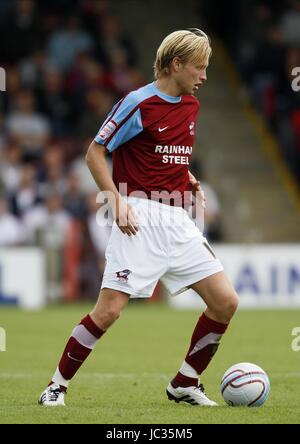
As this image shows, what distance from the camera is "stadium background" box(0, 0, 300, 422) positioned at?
16672 mm

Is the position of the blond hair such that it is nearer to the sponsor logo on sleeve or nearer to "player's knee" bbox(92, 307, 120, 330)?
the sponsor logo on sleeve

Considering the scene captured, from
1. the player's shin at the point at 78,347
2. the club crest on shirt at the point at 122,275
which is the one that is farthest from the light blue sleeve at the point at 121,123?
the player's shin at the point at 78,347

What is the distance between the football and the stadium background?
172 inches

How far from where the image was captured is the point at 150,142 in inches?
300

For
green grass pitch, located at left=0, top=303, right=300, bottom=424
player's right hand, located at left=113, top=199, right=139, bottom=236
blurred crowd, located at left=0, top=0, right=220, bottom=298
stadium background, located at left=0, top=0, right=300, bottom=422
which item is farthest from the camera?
blurred crowd, located at left=0, top=0, right=220, bottom=298

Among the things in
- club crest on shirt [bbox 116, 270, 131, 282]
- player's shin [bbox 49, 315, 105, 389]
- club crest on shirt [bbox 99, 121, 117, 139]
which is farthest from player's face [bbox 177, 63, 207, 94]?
player's shin [bbox 49, 315, 105, 389]

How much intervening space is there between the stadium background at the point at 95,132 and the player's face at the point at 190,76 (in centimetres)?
495

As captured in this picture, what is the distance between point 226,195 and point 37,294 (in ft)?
17.7

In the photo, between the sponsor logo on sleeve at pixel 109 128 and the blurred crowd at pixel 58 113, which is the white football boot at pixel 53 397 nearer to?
the sponsor logo on sleeve at pixel 109 128

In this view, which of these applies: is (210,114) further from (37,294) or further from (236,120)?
(37,294)

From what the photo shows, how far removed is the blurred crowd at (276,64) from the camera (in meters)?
19.5

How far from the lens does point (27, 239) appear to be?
17297 millimetres

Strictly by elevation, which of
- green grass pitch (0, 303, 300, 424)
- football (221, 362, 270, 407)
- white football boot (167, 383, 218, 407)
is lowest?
green grass pitch (0, 303, 300, 424)

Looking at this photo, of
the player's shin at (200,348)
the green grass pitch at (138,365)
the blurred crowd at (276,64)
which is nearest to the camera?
the green grass pitch at (138,365)
